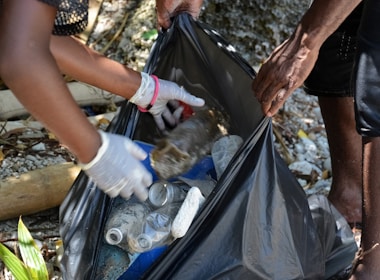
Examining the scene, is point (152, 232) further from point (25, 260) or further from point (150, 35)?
point (150, 35)

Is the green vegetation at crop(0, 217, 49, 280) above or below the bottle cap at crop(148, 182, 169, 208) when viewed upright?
below

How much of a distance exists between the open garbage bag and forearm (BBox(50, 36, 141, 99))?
0.11 m

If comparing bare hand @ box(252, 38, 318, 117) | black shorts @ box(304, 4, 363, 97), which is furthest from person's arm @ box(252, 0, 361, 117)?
black shorts @ box(304, 4, 363, 97)

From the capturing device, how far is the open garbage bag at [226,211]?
1535 mm

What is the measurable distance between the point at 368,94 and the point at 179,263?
62cm

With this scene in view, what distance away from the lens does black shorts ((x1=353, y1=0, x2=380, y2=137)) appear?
1617 mm

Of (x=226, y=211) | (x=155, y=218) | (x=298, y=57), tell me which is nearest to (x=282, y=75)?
(x=298, y=57)

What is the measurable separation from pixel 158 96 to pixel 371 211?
0.64 metres

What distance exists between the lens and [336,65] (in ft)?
6.67

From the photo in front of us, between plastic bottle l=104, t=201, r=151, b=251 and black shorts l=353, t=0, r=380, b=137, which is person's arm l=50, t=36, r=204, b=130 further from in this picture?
black shorts l=353, t=0, r=380, b=137

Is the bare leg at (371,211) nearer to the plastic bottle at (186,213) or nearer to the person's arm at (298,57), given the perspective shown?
the person's arm at (298,57)

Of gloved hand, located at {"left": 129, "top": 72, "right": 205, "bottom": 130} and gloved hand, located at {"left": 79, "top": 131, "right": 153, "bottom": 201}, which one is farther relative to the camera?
gloved hand, located at {"left": 129, "top": 72, "right": 205, "bottom": 130}

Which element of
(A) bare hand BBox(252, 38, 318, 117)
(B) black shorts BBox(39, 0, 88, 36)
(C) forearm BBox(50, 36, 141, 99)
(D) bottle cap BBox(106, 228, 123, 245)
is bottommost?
(D) bottle cap BBox(106, 228, 123, 245)

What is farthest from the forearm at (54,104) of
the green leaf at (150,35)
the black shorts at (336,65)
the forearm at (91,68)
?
the green leaf at (150,35)
